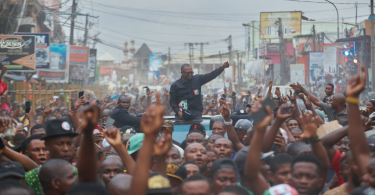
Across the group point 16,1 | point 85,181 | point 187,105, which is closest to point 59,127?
point 85,181

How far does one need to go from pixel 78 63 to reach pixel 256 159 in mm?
44004

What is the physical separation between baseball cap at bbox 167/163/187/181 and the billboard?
53377 mm

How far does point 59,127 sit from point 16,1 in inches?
1066

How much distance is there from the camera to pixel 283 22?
198 feet

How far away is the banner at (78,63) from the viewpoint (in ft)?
147

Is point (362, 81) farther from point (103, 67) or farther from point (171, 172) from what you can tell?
point (103, 67)

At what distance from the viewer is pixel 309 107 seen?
816cm

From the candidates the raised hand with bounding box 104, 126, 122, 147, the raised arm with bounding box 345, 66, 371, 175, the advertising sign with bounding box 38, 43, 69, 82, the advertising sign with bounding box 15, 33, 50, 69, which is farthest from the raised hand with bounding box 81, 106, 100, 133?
the advertising sign with bounding box 38, 43, 69, 82

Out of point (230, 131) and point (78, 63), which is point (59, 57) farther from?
point (230, 131)

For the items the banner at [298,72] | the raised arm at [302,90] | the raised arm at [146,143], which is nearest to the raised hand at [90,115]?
the raised arm at [146,143]

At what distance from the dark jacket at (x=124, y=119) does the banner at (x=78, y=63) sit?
37085 millimetres

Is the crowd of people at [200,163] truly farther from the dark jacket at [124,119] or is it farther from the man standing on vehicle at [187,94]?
the man standing on vehicle at [187,94]

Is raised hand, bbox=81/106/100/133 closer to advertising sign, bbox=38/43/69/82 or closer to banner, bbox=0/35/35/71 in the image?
banner, bbox=0/35/35/71

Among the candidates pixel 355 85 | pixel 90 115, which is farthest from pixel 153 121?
pixel 355 85
